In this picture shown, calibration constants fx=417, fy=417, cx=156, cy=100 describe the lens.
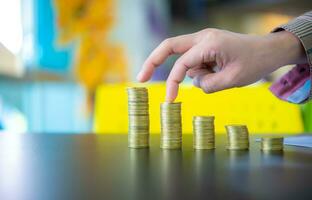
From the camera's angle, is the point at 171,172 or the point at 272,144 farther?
the point at 272,144

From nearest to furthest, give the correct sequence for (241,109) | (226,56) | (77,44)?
1. (226,56)
2. (241,109)
3. (77,44)

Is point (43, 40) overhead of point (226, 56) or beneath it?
overhead

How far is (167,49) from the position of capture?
0.84 metres

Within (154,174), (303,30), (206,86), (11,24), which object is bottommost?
(154,174)

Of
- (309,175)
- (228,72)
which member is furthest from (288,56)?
(309,175)

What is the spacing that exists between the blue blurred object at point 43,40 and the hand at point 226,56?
1.80m

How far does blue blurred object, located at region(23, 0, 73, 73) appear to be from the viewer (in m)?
2.57

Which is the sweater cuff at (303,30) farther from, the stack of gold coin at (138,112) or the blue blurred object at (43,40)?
the blue blurred object at (43,40)

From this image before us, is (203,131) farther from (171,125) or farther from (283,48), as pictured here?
(283,48)

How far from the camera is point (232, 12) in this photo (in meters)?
2.53

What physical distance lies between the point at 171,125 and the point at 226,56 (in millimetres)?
168

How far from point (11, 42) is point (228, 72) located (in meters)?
2.12

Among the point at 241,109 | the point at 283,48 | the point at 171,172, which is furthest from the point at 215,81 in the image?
the point at 241,109

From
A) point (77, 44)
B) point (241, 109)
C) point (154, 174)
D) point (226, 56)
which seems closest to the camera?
point (154, 174)
